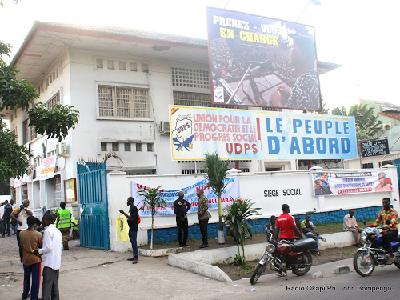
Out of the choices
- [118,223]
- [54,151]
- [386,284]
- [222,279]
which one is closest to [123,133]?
[54,151]

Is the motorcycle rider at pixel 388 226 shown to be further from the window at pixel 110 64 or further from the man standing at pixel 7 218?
the man standing at pixel 7 218

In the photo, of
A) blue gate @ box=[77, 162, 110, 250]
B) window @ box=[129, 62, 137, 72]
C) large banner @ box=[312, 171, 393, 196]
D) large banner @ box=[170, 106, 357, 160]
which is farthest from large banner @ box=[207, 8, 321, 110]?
blue gate @ box=[77, 162, 110, 250]

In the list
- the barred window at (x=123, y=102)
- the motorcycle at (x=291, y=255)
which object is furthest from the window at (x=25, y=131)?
the motorcycle at (x=291, y=255)

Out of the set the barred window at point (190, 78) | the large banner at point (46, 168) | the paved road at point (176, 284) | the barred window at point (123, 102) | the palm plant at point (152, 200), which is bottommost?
the paved road at point (176, 284)

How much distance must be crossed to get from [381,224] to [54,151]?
1339cm

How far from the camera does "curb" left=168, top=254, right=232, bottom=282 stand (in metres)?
9.88

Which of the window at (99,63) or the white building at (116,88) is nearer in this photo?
the white building at (116,88)

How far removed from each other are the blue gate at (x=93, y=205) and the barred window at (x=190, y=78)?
673 cm

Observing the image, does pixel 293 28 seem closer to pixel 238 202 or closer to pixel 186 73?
pixel 186 73

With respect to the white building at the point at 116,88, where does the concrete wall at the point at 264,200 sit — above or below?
below

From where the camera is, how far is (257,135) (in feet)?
54.9

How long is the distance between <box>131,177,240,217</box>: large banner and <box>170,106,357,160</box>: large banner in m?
1.09

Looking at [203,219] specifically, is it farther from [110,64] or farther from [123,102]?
[110,64]

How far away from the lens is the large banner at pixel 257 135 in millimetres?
14928
